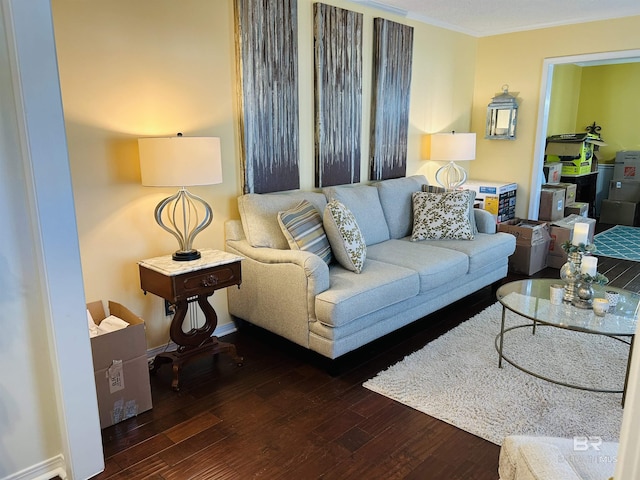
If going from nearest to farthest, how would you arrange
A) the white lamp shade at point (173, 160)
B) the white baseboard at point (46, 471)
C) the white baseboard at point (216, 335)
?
1. the white baseboard at point (46, 471)
2. the white lamp shade at point (173, 160)
3. the white baseboard at point (216, 335)

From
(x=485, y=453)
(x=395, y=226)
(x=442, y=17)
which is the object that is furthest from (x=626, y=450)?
(x=442, y=17)

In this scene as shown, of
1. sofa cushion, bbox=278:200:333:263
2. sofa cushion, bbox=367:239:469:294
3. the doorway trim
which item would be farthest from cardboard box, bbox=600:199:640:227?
sofa cushion, bbox=278:200:333:263

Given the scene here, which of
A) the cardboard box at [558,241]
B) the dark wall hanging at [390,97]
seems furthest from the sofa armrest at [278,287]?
the cardboard box at [558,241]

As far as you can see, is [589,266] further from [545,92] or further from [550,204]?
[545,92]

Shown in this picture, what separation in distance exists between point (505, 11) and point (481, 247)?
7.32 ft

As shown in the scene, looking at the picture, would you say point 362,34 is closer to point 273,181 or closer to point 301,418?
point 273,181

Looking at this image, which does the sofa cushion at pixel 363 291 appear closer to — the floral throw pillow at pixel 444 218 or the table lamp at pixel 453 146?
the floral throw pillow at pixel 444 218

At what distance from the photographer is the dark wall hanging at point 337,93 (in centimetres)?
363

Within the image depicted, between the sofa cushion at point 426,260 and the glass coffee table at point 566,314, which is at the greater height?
the sofa cushion at point 426,260

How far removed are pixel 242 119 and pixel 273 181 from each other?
19.6 inches

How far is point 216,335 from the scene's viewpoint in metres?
3.30

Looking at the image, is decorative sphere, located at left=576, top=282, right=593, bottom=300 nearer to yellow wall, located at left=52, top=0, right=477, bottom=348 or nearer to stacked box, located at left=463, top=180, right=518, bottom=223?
yellow wall, located at left=52, top=0, right=477, bottom=348

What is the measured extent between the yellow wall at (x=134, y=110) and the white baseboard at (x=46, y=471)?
915 mm

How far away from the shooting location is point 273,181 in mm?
3457
